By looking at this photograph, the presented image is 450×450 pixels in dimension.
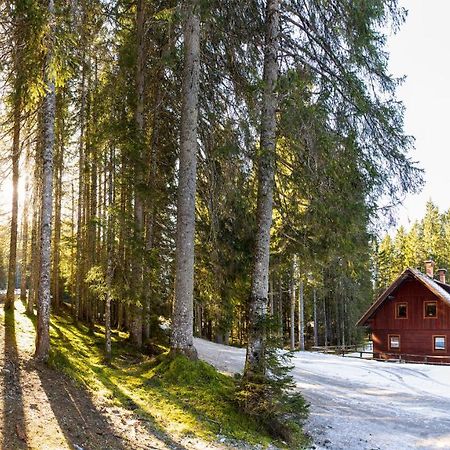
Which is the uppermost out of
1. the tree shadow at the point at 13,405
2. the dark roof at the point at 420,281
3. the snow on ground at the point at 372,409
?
the dark roof at the point at 420,281

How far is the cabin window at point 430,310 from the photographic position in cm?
2966

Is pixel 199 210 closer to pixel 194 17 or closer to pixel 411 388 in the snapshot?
pixel 194 17

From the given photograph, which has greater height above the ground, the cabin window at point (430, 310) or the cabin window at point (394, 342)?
the cabin window at point (430, 310)

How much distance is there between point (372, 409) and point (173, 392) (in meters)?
5.39

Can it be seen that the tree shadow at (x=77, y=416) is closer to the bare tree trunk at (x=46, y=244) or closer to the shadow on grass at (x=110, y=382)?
the shadow on grass at (x=110, y=382)

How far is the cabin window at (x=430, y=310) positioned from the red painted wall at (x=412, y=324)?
0.20 meters

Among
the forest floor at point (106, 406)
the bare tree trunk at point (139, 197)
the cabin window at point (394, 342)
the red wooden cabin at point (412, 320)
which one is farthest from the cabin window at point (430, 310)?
the forest floor at point (106, 406)

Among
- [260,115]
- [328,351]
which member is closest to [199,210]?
[260,115]

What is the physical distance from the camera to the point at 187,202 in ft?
32.8

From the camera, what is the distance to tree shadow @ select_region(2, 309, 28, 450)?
4991 millimetres

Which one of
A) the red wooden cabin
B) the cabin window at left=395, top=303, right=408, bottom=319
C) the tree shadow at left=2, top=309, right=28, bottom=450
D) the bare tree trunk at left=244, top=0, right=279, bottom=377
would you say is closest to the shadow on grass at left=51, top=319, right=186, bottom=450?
the tree shadow at left=2, top=309, right=28, bottom=450

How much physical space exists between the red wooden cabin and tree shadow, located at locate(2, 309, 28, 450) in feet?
86.9

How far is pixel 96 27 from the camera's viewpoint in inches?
510

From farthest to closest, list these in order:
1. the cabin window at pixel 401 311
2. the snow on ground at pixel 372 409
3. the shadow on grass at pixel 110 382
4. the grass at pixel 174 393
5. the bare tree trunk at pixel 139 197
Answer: the cabin window at pixel 401 311, the bare tree trunk at pixel 139 197, the snow on ground at pixel 372 409, the grass at pixel 174 393, the shadow on grass at pixel 110 382
